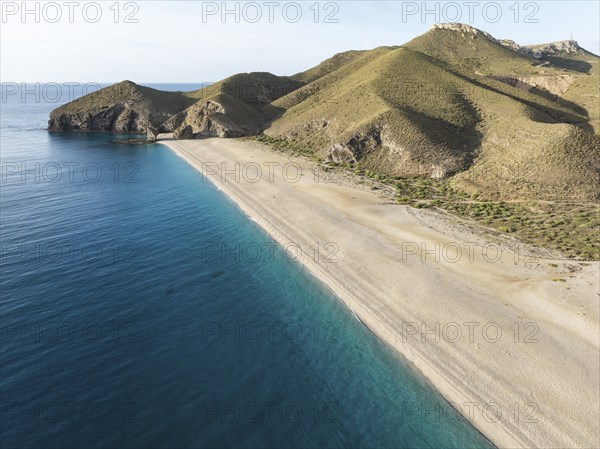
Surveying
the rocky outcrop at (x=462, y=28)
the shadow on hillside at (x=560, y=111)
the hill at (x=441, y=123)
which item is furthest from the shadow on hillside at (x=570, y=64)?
the shadow on hillside at (x=560, y=111)

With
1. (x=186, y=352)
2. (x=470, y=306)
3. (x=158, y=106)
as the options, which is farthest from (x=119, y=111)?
(x=470, y=306)

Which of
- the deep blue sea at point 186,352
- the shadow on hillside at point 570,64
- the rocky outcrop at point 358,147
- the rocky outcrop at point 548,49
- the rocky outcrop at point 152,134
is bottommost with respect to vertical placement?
the deep blue sea at point 186,352

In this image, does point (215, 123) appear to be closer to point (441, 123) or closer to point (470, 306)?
point (441, 123)

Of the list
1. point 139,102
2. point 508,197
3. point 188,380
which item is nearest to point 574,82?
point 508,197

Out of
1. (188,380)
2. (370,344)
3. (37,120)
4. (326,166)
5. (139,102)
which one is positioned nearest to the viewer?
(188,380)

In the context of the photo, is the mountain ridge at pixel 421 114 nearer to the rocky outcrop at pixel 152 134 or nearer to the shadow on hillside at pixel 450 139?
the shadow on hillside at pixel 450 139

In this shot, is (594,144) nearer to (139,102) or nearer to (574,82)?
(574,82)

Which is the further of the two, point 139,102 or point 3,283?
point 139,102
